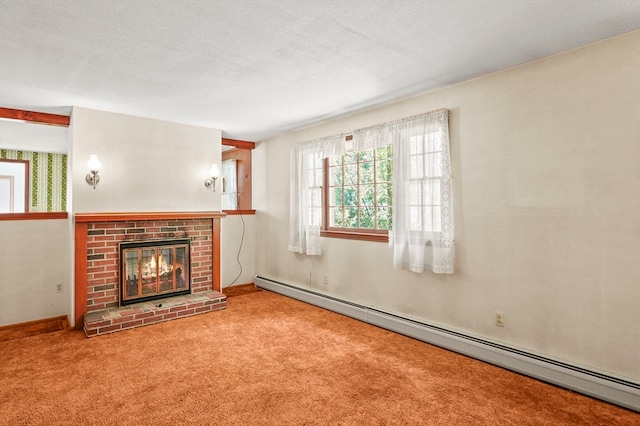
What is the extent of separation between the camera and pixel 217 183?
16.6ft

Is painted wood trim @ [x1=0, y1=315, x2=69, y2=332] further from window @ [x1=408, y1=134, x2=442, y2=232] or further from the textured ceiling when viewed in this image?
window @ [x1=408, y1=134, x2=442, y2=232]

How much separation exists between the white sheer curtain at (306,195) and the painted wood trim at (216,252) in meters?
1.05

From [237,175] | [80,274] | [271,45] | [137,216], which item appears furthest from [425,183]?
[237,175]

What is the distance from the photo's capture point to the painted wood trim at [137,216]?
12.7 feet

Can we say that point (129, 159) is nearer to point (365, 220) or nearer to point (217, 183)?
point (217, 183)

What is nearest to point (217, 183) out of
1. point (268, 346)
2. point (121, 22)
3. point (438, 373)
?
point (268, 346)

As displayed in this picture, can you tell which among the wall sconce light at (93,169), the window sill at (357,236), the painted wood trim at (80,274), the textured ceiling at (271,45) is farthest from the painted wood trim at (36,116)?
the window sill at (357,236)

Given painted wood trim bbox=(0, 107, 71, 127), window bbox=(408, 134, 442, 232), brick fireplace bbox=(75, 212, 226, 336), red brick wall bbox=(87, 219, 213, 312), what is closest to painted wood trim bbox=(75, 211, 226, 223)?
brick fireplace bbox=(75, 212, 226, 336)

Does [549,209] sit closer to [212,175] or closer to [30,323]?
[212,175]

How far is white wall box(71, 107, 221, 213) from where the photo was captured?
159 inches

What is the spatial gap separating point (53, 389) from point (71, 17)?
8.46 ft

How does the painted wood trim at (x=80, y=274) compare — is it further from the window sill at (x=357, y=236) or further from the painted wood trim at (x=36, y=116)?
the window sill at (x=357, y=236)

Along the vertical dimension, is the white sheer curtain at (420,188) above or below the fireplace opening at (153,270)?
above

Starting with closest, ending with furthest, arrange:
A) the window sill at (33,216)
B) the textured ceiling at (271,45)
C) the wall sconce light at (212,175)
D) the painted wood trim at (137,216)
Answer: the textured ceiling at (271,45) → the painted wood trim at (137,216) → the window sill at (33,216) → the wall sconce light at (212,175)
